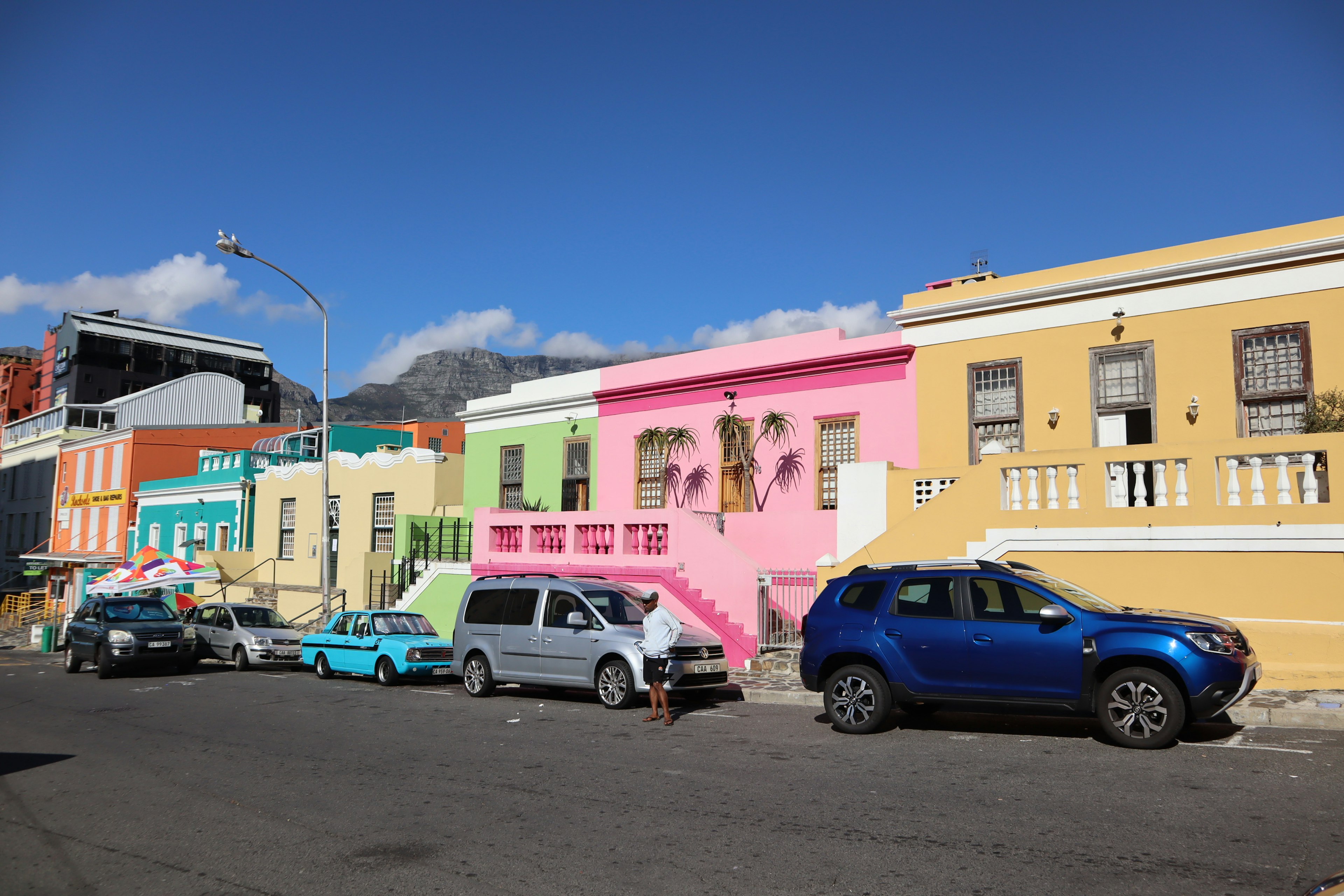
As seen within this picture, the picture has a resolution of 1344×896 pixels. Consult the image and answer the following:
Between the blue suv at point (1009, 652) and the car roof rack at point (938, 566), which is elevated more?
the car roof rack at point (938, 566)

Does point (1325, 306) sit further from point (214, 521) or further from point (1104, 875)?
point (214, 521)

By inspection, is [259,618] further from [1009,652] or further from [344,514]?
[1009,652]

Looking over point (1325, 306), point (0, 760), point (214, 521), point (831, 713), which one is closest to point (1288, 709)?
point (831, 713)

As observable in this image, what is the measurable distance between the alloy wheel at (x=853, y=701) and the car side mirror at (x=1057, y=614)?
1.99 m

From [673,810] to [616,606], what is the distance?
21.9 feet

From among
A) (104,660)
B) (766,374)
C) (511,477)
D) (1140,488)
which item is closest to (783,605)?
(766,374)

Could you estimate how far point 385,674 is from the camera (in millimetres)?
17422

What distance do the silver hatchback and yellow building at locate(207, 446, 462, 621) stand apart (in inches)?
153

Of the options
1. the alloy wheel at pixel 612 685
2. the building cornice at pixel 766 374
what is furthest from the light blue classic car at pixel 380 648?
the building cornice at pixel 766 374

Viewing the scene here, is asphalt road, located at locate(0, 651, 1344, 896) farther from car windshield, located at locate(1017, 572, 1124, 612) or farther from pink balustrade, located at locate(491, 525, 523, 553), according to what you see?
pink balustrade, located at locate(491, 525, 523, 553)

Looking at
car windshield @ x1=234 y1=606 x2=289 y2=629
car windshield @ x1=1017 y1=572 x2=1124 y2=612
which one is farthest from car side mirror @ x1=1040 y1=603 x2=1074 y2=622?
car windshield @ x1=234 y1=606 x2=289 y2=629

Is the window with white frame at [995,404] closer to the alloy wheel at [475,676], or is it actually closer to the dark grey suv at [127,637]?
the alloy wheel at [475,676]

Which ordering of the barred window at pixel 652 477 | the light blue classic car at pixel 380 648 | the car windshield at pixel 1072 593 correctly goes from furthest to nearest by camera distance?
the barred window at pixel 652 477 → the light blue classic car at pixel 380 648 → the car windshield at pixel 1072 593

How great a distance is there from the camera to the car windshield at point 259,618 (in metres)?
22.4
